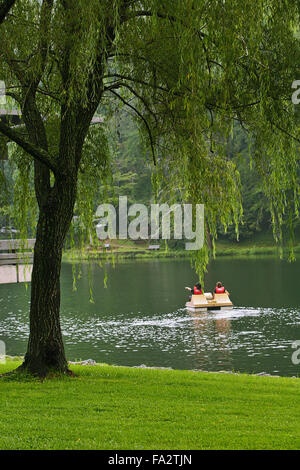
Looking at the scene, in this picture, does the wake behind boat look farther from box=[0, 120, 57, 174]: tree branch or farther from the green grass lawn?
box=[0, 120, 57, 174]: tree branch

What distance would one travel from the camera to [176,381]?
8.84m

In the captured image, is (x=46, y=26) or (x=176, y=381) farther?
(x=176, y=381)

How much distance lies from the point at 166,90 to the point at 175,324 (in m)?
18.2

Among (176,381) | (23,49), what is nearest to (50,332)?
(176,381)

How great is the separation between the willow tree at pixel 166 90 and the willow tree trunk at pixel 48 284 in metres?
0.01

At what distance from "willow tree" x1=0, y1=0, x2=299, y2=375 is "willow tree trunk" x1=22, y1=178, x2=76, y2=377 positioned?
0.01 meters

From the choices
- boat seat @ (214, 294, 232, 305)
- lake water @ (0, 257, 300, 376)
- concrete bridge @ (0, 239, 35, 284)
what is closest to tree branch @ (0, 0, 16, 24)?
concrete bridge @ (0, 239, 35, 284)

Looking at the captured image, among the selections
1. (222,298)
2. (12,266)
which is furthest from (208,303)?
(12,266)

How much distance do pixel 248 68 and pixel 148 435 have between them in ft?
14.8

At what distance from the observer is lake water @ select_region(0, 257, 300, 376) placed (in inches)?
738

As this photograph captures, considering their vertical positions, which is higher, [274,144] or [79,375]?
[274,144]

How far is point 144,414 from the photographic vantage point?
6320 mm

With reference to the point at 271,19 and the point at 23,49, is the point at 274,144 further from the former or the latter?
the point at 23,49

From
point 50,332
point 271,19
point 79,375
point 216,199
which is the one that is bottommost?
point 79,375
